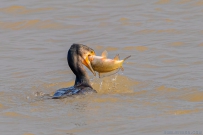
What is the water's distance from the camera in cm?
903

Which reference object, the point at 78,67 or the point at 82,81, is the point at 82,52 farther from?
the point at 82,81

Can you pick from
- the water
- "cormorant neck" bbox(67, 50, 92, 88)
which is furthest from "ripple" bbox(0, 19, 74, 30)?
"cormorant neck" bbox(67, 50, 92, 88)

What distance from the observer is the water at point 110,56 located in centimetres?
Result: 903

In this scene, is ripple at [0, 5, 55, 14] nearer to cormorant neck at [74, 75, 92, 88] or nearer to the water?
the water

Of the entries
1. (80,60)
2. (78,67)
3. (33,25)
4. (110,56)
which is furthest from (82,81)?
(33,25)

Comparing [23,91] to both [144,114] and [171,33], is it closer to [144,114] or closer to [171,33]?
[144,114]

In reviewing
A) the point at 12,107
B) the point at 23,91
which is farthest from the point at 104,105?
the point at 23,91

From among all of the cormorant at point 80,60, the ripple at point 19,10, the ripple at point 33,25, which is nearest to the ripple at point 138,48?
the ripple at point 33,25

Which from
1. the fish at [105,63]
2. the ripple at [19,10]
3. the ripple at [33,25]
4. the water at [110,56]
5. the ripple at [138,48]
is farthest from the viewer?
the ripple at [19,10]

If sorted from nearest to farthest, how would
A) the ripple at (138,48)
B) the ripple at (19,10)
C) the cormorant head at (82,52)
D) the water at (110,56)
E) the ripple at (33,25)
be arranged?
the water at (110,56), the cormorant head at (82,52), the ripple at (138,48), the ripple at (33,25), the ripple at (19,10)

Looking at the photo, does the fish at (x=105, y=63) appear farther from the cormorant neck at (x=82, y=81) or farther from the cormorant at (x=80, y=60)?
the cormorant neck at (x=82, y=81)

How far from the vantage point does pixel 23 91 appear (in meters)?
11.7

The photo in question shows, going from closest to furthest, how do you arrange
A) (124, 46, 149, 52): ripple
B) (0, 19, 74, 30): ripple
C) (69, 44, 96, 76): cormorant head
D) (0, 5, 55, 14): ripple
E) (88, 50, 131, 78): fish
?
(88, 50, 131, 78): fish, (69, 44, 96, 76): cormorant head, (124, 46, 149, 52): ripple, (0, 19, 74, 30): ripple, (0, 5, 55, 14): ripple

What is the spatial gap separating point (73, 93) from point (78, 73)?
93 centimetres
